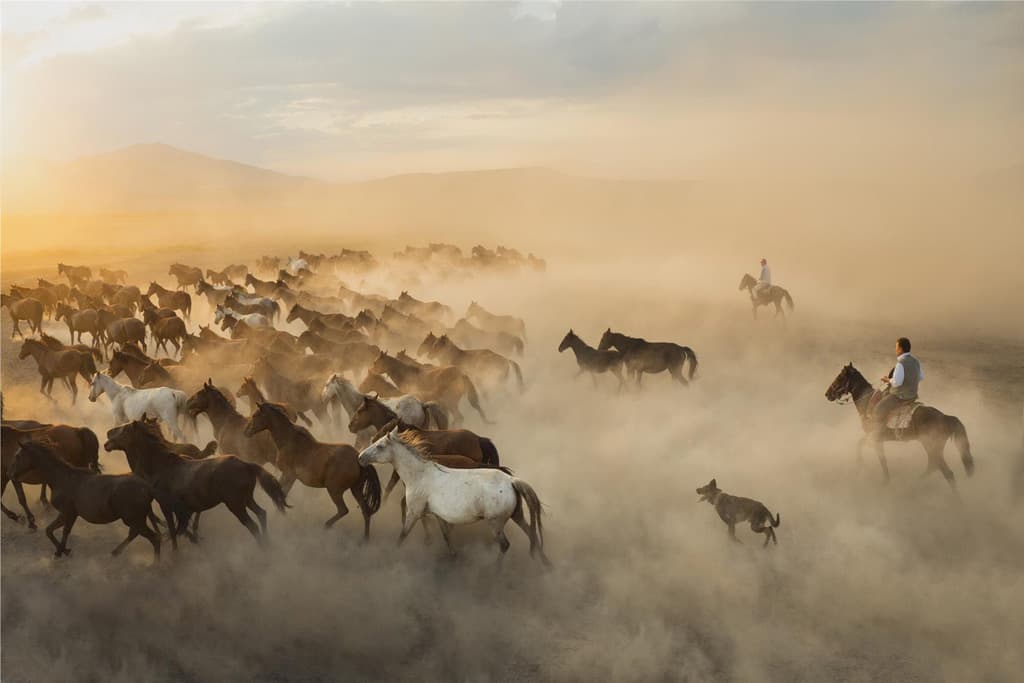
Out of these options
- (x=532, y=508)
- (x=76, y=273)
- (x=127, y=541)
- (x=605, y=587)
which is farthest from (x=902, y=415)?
(x=76, y=273)

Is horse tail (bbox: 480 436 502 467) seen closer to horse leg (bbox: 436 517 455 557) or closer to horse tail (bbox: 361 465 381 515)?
horse leg (bbox: 436 517 455 557)

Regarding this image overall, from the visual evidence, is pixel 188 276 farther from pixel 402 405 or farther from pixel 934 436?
pixel 934 436

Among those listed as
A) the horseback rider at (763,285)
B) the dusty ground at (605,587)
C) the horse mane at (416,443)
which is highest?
the horse mane at (416,443)

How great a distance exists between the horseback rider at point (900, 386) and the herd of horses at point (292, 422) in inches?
13.6

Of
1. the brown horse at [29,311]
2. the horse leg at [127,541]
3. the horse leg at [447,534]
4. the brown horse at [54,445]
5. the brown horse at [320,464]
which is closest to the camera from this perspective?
the horse leg at [127,541]

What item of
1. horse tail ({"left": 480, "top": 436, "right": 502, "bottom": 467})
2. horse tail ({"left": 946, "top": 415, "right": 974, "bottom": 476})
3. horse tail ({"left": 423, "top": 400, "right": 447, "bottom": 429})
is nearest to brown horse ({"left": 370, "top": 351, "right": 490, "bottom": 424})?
horse tail ({"left": 423, "top": 400, "right": 447, "bottom": 429})

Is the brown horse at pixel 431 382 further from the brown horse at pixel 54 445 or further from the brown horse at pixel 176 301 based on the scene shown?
the brown horse at pixel 176 301

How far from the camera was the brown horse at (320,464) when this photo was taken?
32.4 ft

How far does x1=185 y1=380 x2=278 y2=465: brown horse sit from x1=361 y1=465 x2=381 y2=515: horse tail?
5.50 ft

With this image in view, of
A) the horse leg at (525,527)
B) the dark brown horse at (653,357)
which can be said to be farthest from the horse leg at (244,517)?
the dark brown horse at (653,357)

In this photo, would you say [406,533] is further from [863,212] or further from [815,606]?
[863,212]

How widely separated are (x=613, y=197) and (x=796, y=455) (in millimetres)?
110025

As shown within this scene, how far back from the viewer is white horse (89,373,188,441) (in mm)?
12898

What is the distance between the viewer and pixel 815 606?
28.3 ft
